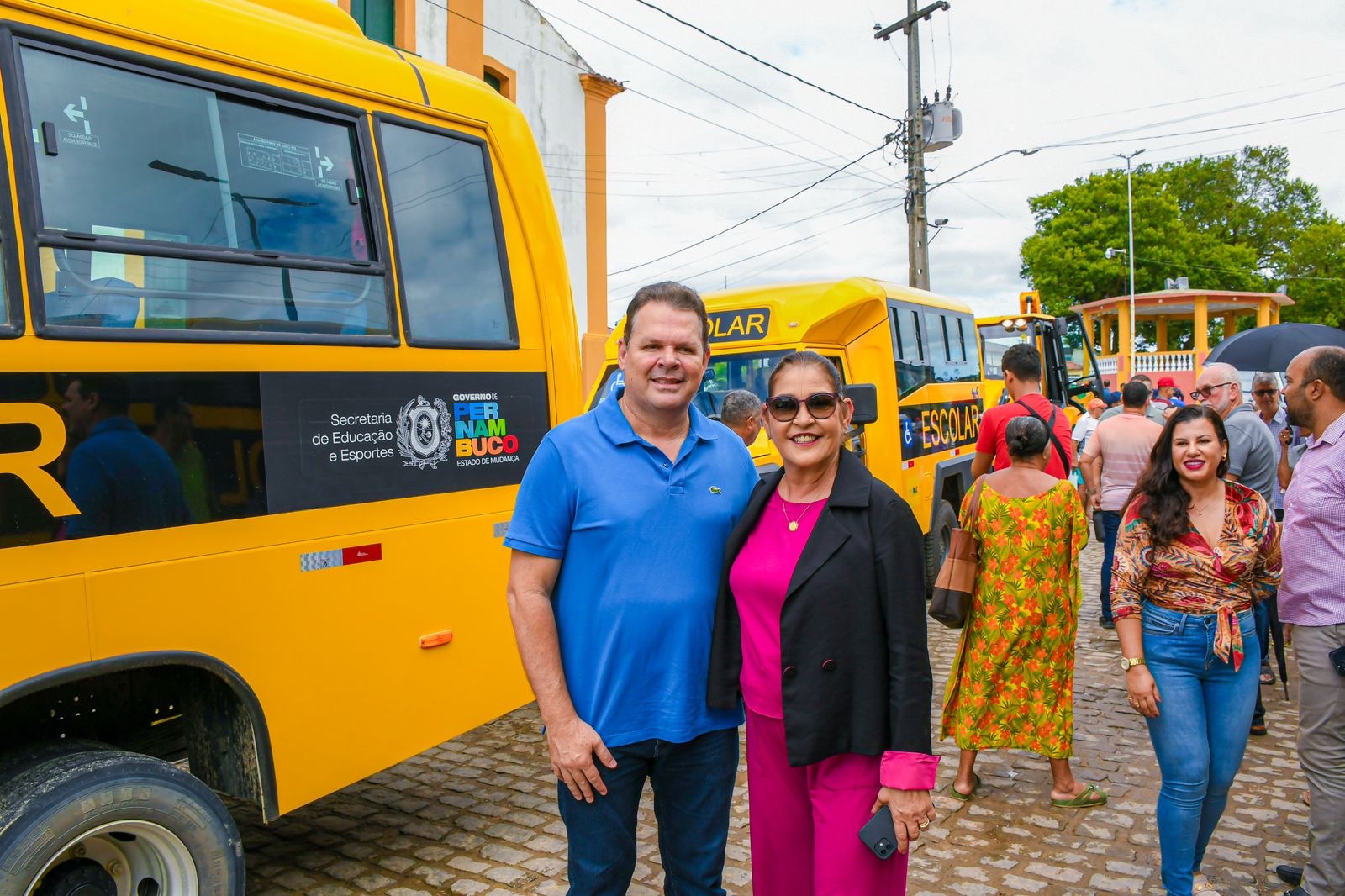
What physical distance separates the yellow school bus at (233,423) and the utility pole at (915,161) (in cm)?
1575

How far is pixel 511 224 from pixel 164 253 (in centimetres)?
168

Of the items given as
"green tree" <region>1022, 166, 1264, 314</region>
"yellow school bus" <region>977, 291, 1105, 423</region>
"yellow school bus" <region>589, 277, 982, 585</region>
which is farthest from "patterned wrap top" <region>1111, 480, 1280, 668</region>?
"green tree" <region>1022, 166, 1264, 314</region>

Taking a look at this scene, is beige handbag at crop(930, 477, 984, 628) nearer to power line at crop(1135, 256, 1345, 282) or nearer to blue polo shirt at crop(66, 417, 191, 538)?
blue polo shirt at crop(66, 417, 191, 538)

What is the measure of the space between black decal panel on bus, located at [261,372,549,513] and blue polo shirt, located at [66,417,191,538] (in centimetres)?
37

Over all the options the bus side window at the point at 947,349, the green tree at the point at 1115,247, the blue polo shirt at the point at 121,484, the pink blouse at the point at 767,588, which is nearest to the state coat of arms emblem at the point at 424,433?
the blue polo shirt at the point at 121,484

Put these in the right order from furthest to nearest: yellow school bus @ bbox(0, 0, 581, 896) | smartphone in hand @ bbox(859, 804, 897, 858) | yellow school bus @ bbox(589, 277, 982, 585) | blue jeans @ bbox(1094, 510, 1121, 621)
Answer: yellow school bus @ bbox(589, 277, 982, 585)
blue jeans @ bbox(1094, 510, 1121, 621)
yellow school bus @ bbox(0, 0, 581, 896)
smartphone in hand @ bbox(859, 804, 897, 858)

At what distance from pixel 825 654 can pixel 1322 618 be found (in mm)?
2194

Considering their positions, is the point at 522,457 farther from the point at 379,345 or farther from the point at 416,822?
the point at 416,822

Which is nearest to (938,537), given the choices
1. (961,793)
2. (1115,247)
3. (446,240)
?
(961,793)

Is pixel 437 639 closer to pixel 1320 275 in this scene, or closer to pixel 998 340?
pixel 998 340

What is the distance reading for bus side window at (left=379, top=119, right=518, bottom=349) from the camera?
3.97 m

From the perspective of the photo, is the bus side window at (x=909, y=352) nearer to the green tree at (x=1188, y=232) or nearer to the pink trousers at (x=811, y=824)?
the pink trousers at (x=811, y=824)

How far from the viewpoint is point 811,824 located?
255cm

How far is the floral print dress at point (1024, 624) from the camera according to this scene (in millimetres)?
4527
